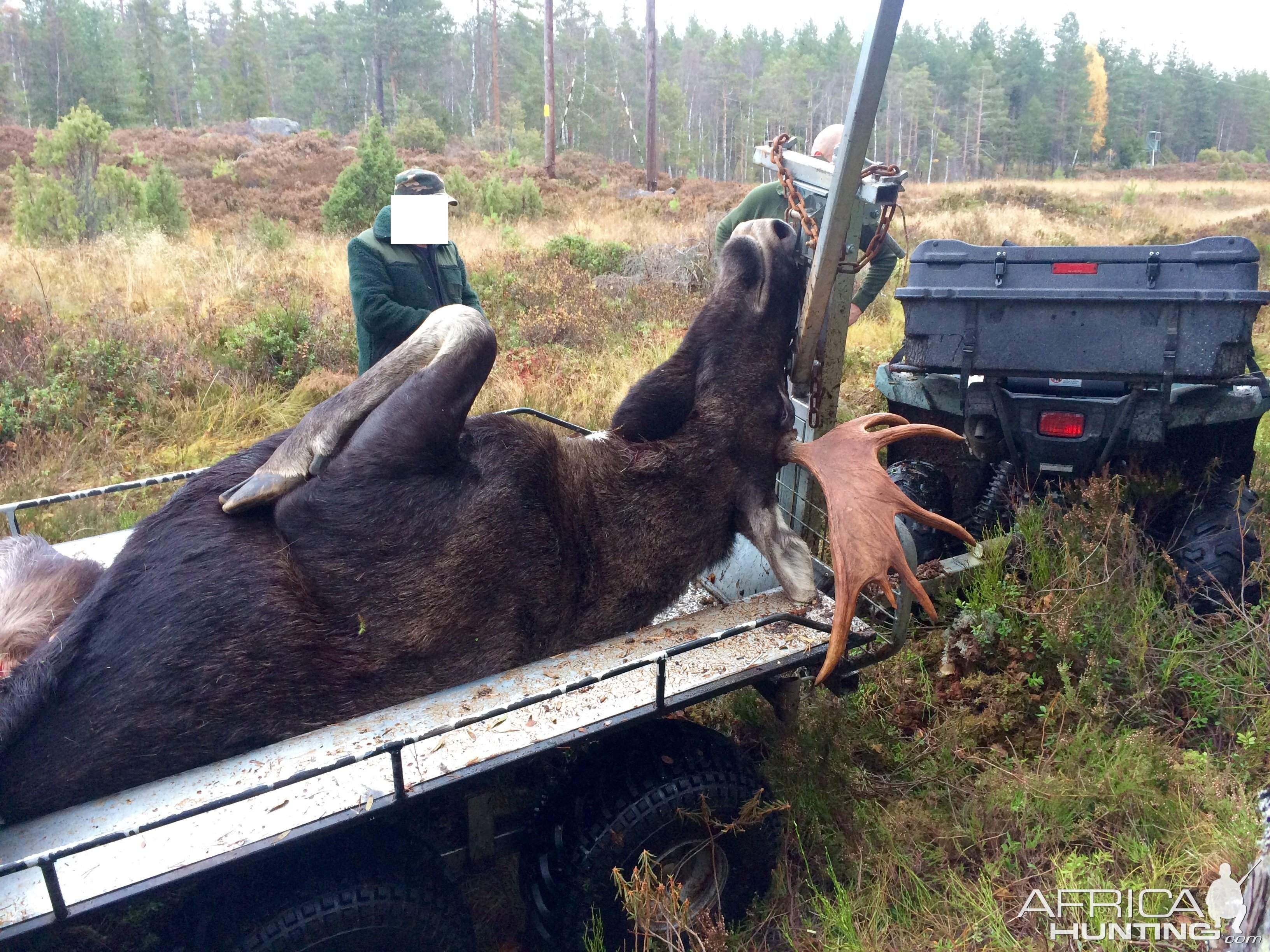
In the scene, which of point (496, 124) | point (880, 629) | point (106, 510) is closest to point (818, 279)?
point (880, 629)

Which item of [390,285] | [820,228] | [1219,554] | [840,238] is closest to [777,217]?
[820,228]

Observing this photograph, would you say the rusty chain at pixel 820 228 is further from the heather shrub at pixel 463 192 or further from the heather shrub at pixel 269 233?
the heather shrub at pixel 463 192

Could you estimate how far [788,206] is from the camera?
540 cm

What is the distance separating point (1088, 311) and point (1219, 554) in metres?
1.43

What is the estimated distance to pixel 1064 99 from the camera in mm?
65875

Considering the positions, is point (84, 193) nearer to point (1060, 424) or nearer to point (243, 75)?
point (1060, 424)

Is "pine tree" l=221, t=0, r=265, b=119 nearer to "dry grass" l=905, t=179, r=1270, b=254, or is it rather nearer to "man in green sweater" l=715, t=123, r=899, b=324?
"dry grass" l=905, t=179, r=1270, b=254

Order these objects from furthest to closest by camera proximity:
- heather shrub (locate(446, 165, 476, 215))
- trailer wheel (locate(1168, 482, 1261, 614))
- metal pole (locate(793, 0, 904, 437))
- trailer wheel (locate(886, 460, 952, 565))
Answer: heather shrub (locate(446, 165, 476, 215)), trailer wheel (locate(886, 460, 952, 565)), trailer wheel (locate(1168, 482, 1261, 614)), metal pole (locate(793, 0, 904, 437))

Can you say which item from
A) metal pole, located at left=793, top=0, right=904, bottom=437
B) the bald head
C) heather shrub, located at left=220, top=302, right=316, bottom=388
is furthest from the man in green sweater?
heather shrub, located at left=220, top=302, right=316, bottom=388

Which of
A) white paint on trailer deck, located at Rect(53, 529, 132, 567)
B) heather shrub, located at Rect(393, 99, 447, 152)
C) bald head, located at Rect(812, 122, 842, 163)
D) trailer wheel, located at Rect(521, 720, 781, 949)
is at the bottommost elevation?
trailer wheel, located at Rect(521, 720, 781, 949)

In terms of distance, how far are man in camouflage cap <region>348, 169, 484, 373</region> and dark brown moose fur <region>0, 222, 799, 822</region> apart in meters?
2.08

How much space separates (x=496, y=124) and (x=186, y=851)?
45613 millimetres

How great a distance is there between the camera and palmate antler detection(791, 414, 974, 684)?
305cm

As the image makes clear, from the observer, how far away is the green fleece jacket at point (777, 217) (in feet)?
19.6
